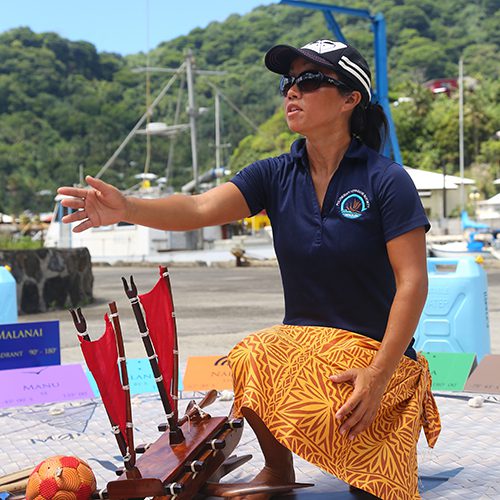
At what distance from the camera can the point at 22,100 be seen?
3214 inches

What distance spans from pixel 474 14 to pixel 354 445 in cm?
11116

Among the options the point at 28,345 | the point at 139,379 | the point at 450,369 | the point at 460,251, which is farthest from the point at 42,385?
the point at 460,251

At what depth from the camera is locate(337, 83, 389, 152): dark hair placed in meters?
2.88

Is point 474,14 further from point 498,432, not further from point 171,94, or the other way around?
point 498,432

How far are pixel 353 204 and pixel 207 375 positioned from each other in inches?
105

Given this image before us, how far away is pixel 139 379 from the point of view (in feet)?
17.1

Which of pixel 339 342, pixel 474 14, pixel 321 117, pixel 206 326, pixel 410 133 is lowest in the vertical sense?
pixel 206 326

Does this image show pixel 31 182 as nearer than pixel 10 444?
No

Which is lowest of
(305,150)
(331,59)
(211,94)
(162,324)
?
(162,324)

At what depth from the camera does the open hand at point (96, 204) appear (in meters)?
2.56

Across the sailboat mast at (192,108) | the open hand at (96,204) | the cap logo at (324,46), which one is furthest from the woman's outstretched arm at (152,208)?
the sailboat mast at (192,108)

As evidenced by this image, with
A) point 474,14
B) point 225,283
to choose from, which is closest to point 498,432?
point 225,283

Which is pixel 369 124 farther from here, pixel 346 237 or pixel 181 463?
pixel 181 463

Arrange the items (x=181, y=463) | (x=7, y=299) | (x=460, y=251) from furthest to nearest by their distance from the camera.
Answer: (x=460, y=251), (x=7, y=299), (x=181, y=463)
